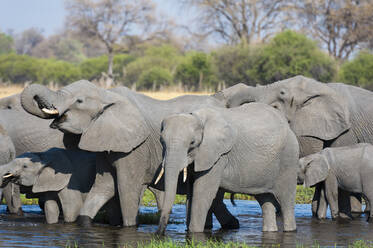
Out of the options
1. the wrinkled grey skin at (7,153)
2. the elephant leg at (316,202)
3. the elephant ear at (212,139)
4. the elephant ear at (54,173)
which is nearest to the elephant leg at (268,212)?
the elephant ear at (212,139)

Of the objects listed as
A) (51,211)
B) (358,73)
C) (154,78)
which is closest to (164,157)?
(51,211)

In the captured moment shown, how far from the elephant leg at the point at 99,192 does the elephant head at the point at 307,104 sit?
2.73 metres

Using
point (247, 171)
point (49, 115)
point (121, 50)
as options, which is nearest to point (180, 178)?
point (247, 171)

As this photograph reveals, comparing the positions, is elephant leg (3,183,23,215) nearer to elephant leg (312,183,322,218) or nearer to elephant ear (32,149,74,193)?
elephant ear (32,149,74,193)

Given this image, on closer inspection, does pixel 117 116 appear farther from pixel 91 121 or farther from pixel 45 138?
pixel 45 138

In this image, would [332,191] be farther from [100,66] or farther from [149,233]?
[100,66]

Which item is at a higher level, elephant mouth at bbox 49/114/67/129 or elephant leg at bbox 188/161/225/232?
elephant mouth at bbox 49/114/67/129

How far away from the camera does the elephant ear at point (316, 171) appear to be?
10.2 metres

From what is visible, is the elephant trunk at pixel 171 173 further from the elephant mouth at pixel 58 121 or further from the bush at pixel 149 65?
the bush at pixel 149 65

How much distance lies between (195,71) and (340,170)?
28.9 meters

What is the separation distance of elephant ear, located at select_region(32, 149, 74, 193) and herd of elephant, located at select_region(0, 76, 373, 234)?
0.04 feet

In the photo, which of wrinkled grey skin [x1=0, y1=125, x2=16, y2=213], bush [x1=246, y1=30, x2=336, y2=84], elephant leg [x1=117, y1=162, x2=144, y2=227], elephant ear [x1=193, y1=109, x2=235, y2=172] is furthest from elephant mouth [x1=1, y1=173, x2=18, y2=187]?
bush [x1=246, y1=30, x2=336, y2=84]

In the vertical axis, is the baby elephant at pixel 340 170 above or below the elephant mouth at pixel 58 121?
below

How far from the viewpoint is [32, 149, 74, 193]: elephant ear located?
8.98 metres
